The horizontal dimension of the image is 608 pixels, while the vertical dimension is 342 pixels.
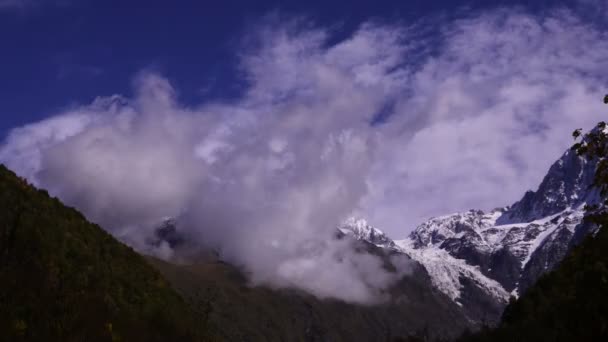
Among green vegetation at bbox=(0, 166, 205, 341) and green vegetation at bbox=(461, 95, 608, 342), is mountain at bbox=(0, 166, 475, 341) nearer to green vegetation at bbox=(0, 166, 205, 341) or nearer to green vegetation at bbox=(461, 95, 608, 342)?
green vegetation at bbox=(0, 166, 205, 341)

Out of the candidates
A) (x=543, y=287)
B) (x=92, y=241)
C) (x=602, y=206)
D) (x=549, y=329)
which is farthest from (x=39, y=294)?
(x=543, y=287)

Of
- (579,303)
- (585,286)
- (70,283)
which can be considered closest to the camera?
(585,286)

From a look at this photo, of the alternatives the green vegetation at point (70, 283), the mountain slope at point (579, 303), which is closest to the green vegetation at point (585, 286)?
the mountain slope at point (579, 303)

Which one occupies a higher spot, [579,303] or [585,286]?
[579,303]

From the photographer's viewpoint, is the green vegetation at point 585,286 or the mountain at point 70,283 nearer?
the green vegetation at point 585,286

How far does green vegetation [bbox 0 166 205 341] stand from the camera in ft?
47.0

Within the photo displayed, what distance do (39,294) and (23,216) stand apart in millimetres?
6586

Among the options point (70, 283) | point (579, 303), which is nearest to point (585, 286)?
point (579, 303)

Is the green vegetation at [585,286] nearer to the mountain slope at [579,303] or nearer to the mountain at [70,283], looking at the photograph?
the mountain slope at [579,303]

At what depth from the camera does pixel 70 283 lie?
18125 millimetres

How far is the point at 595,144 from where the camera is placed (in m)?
11.7

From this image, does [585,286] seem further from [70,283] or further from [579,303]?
[70,283]

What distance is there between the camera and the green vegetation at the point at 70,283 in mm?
14336

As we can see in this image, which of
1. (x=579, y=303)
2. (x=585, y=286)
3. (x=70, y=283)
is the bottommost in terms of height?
(x=585, y=286)
